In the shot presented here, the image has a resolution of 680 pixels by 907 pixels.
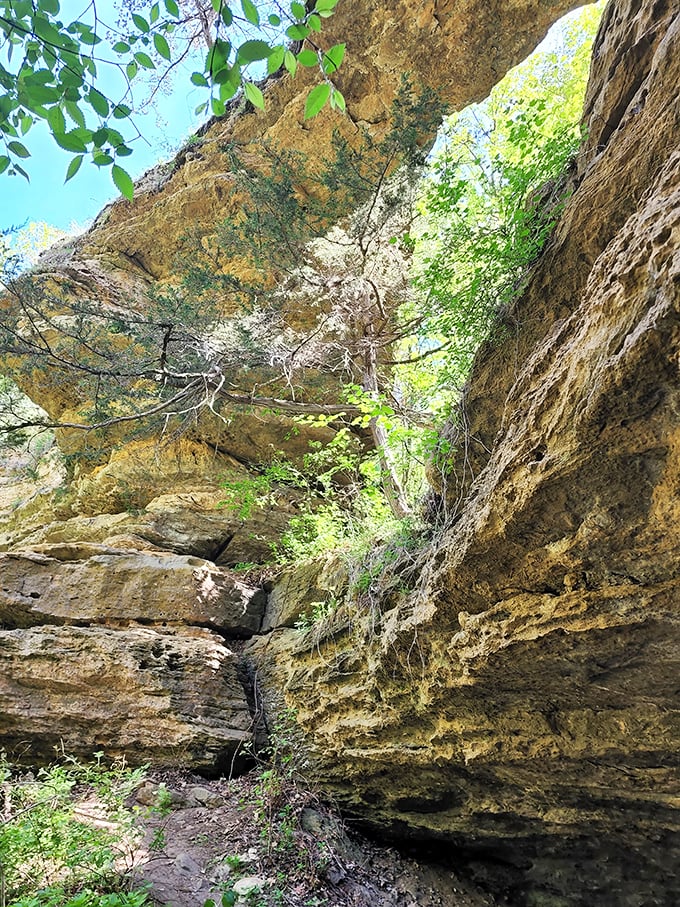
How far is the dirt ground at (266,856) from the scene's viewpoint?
3541 millimetres

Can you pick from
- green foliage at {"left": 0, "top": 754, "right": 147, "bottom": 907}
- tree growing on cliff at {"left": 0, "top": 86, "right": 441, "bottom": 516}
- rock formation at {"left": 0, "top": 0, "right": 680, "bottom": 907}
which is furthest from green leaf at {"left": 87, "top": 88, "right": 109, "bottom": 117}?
tree growing on cliff at {"left": 0, "top": 86, "right": 441, "bottom": 516}

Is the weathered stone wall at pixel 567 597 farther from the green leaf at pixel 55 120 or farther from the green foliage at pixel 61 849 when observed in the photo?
the green leaf at pixel 55 120

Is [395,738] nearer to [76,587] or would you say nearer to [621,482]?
[621,482]

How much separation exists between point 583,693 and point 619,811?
1.41 m

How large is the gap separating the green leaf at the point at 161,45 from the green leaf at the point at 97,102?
0.79 ft

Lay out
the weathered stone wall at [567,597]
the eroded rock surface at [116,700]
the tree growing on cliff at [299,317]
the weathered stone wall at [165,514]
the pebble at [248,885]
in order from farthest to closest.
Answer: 1. the tree growing on cliff at [299,317]
2. the weathered stone wall at [165,514]
3. the eroded rock surface at [116,700]
4. the pebble at [248,885]
5. the weathered stone wall at [567,597]

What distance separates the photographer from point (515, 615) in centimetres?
272

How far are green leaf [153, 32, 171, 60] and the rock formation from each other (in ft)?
5.93

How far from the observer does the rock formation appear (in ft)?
6.61

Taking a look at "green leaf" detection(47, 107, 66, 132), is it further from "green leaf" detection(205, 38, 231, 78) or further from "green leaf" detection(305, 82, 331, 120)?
"green leaf" detection(305, 82, 331, 120)

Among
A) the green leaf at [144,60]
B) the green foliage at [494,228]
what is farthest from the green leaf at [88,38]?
the green foliage at [494,228]

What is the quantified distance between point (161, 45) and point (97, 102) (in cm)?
27

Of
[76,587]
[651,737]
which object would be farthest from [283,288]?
[651,737]

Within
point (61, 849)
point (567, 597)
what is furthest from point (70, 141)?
point (61, 849)
